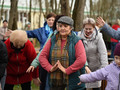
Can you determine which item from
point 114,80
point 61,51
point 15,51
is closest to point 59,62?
point 61,51

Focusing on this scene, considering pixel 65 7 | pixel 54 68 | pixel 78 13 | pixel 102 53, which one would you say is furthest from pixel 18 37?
pixel 78 13

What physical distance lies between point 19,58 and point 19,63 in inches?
4.4

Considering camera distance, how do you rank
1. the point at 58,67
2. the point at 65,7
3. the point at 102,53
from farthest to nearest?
the point at 65,7
the point at 102,53
the point at 58,67

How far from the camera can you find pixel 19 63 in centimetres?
480

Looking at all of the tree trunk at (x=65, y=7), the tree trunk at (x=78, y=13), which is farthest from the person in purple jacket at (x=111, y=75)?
the tree trunk at (x=78, y=13)

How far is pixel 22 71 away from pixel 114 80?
191 cm

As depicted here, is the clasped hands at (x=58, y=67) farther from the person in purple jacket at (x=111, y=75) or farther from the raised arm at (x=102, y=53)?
the raised arm at (x=102, y=53)

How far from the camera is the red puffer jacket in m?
4.73

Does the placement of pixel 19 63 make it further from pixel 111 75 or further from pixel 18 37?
pixel 111 75

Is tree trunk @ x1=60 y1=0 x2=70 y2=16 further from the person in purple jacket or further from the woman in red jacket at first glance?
the person in purple jacket

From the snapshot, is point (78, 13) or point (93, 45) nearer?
point (93, 45)

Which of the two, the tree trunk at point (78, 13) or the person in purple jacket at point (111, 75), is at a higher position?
the tree trunk at point (78, 13)

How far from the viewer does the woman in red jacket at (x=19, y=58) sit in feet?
14.7

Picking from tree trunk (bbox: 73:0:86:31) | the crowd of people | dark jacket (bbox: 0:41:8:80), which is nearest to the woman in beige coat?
the crowd of people
